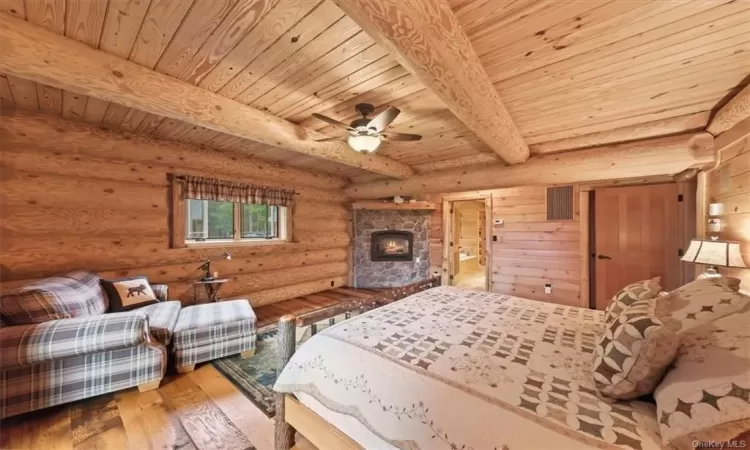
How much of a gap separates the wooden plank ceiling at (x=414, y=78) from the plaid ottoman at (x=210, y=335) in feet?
6.83

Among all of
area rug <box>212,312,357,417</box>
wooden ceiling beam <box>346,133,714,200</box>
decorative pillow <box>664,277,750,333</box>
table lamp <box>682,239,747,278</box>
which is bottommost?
area rug <box>212,312,357,417</box>

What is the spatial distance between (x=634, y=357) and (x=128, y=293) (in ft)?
12.9

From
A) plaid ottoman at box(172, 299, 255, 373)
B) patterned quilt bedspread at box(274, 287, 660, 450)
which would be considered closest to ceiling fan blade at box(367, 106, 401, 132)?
patterned quilt bedspread at box(274, 287, 660, 450)

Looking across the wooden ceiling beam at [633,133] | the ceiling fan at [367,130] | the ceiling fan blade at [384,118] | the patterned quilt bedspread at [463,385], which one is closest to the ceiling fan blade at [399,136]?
the ceiling fan at [367,130]

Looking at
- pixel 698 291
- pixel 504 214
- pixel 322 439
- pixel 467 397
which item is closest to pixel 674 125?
pixel 698 291

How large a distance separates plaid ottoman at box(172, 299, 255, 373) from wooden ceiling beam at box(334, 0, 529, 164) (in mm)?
2759

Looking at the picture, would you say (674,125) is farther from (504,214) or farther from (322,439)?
(322,439)

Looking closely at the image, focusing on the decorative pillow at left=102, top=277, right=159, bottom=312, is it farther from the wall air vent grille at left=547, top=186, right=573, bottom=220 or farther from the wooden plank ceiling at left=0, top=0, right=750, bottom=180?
the wall air vent grille at left=547, top=186, right=573, bottom=220

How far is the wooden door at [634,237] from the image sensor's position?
3805mm

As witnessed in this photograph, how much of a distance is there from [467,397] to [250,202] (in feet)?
12.9

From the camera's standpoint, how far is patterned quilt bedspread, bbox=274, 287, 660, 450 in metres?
0.96

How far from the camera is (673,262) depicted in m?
3.79

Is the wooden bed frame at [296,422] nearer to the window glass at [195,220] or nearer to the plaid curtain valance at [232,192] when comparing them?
the plaid curtain valance at [232,192]

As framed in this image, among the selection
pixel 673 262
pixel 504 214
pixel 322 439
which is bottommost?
pixel 322 439
